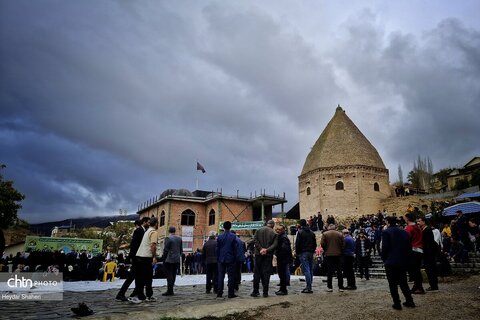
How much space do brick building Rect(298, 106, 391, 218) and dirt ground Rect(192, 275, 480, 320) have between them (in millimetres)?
30495

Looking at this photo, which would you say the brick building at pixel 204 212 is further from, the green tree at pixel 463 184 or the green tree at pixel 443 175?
the green tree at pixel 443 175

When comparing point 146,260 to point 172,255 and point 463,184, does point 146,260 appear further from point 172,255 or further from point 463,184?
point 463,184

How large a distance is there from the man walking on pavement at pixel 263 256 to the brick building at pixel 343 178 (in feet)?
99.6

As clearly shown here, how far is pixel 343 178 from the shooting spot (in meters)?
37.8

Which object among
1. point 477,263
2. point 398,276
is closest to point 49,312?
point 398,276

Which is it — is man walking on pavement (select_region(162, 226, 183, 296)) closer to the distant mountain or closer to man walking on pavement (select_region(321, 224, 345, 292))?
man walking on pavement (select_region(321, 224, 345, 292))

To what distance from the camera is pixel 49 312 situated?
18.0 ft

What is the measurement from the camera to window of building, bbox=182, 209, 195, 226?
33.4 metres

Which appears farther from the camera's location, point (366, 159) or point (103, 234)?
point (103, 234)

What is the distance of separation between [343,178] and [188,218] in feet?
56.3

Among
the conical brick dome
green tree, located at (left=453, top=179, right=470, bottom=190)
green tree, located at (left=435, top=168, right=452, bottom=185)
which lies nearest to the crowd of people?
→ the conical brick dome

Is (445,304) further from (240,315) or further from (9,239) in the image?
(9,239)

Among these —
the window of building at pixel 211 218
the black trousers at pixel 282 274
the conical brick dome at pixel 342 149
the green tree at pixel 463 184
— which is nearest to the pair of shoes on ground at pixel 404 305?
the black trousers at pixel 282 274

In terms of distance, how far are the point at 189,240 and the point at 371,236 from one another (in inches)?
762
